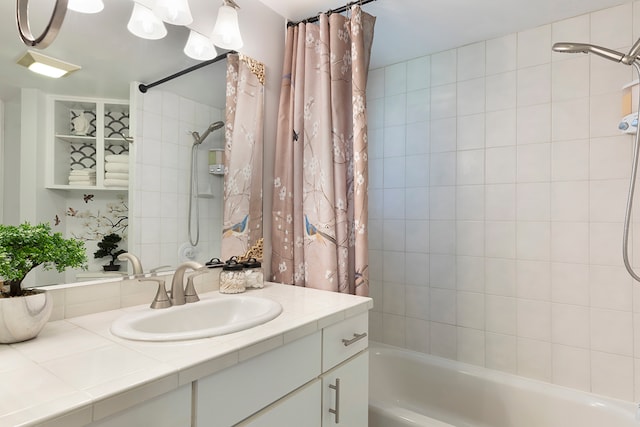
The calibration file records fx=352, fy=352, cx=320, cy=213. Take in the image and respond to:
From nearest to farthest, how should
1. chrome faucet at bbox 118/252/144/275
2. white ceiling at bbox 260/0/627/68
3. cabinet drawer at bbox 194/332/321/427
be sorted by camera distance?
cabinet drawer at bbox 194/332/321/427
chrome faucet at bbox 118/252/144/275
white ceiling at bbox 260/0/627/68

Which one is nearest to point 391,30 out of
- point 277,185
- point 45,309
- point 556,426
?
point 277,185

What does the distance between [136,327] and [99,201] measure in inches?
17.3

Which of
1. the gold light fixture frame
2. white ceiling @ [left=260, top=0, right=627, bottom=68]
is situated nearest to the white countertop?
the gold light fixture frame

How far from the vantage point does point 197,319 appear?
1.24 metres

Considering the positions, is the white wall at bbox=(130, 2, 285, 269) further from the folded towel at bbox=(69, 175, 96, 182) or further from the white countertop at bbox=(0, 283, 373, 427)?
the white countertop at bbox=(0, 283, 373, 427)

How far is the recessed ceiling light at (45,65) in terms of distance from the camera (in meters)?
1.01

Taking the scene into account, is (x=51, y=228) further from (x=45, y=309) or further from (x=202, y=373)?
(x=202, y=373)

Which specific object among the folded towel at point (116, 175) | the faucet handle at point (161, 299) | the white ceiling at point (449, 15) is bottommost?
the faucet handle at point (161, 299)

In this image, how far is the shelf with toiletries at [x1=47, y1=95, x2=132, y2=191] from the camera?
41.9 inches

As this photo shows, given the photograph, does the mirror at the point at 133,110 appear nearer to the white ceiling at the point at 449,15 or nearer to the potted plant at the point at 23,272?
the potted plant at the point at 23,272

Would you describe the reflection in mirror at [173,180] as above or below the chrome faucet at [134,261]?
above

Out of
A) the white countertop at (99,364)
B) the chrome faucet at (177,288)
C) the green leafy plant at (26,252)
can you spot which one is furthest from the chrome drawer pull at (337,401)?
the green leafy plant at (26,252)

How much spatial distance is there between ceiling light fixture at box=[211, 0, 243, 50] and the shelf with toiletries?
0.52 meters

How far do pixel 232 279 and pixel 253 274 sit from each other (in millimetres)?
117
